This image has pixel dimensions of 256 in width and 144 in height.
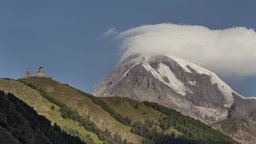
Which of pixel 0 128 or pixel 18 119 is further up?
pixel 18 119

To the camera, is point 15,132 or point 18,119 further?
point 18,119

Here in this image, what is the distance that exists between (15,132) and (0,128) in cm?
1453

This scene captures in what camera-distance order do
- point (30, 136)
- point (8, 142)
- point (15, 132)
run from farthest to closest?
point (30, 136) → point (15, 132) → point (8, 142)

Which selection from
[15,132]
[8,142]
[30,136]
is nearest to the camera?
[8,142]

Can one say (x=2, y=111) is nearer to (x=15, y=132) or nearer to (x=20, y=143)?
(x=15, y=132)

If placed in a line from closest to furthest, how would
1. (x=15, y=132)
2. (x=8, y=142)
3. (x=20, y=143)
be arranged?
(x=8, y=142)
(x=20, y=143)
(x=15, y=132)

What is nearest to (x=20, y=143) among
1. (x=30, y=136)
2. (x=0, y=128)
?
(x=0, y=128)

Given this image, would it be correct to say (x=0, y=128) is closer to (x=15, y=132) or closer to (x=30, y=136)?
(x=15, y=132)

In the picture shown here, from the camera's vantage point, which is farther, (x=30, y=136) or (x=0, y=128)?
(x=30, y=136)

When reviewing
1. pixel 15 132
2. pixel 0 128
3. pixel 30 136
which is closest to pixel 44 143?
pixel 30 136

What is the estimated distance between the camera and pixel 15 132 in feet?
569

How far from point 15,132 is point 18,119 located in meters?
26.0

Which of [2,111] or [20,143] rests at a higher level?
[2,111]

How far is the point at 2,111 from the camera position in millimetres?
195500
